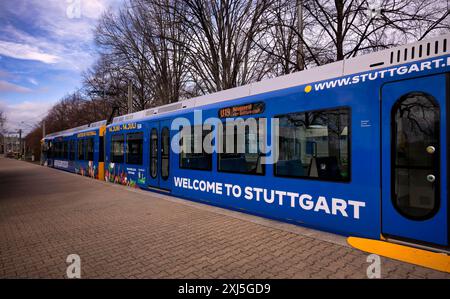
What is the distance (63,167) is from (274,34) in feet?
60.9

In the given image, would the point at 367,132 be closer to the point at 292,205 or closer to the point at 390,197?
the point at 390,197

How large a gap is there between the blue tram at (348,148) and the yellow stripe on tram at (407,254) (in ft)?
0.36

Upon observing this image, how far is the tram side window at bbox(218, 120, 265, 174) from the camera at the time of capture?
583cm

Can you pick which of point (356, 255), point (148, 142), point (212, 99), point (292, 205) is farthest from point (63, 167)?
point (356, 255)

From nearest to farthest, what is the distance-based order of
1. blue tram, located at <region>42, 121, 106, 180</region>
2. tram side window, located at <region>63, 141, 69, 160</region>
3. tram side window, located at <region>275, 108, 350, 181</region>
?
tram side window, located at <region>275, 108, 350, 181</region>, blue tram, located at <region>42, 121, 106, 180</region>, tram side window, located at <region>63, 141, 69, 160</region>

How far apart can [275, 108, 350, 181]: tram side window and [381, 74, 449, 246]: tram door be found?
62 centimetres

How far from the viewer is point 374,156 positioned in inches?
157

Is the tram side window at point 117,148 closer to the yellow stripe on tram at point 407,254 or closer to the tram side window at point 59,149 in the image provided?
the yellow stripe on tram at point 407,254

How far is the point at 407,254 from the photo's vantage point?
352 cm

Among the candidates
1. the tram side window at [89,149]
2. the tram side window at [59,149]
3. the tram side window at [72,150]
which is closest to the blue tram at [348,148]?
the tram side window at [89,149]

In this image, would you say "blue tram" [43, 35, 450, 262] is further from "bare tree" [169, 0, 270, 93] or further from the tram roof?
"bare tree" [169, 0, 270, 93]

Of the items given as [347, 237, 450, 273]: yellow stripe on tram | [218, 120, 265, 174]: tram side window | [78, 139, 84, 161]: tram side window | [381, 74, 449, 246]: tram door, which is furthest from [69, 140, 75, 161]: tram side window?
[381, 74, 449, 246]: tram door

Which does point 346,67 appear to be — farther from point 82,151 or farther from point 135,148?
point 82,151

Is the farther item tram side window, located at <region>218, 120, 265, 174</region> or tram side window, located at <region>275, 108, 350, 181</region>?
tram side window, located at <region>218, 120, 265, 174</region>
